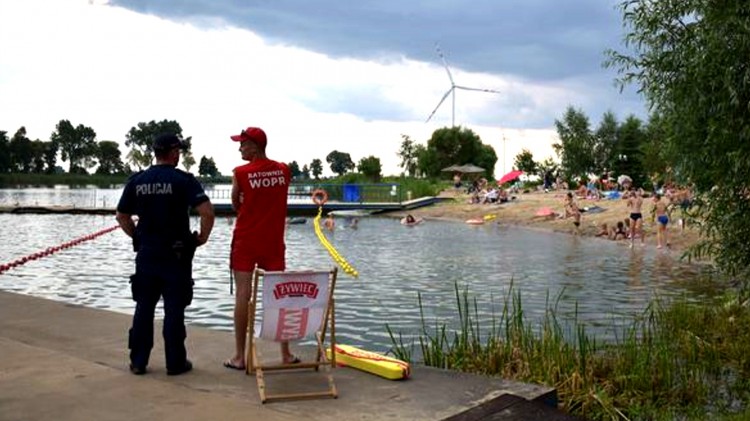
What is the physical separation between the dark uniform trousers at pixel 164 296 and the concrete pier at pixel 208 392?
0.66 ft

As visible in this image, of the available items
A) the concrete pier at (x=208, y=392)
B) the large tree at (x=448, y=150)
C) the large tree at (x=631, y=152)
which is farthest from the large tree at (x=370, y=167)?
the concrete pier at (x=208, y=392)

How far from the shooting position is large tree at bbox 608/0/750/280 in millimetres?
8469

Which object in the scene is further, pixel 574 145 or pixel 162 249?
pixel 574 145

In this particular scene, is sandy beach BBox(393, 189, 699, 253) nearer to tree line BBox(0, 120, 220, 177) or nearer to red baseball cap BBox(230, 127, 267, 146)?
red baseball cap BBox(230, 127, 267, 146)

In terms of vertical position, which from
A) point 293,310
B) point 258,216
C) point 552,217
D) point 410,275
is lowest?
point 410,275

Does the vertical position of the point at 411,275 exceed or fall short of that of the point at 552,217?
it falls short

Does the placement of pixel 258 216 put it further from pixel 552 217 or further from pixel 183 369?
pixel 552 217

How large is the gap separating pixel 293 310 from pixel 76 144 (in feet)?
637

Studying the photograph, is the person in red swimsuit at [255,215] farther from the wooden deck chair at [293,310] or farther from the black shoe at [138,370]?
the black shoe at [138,370]

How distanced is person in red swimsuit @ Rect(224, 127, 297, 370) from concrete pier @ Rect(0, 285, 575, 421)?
0.70 meters

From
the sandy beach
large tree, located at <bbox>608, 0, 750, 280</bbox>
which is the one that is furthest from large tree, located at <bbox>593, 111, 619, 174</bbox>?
large tree, located at <bbox>608, 0, 750, 280</bbox>

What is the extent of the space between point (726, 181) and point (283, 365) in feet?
19.2

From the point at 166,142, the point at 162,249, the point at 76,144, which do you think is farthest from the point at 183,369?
Answer: the point at 76,144

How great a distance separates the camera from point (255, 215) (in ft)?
20.3
